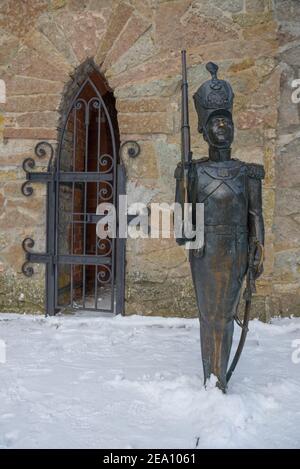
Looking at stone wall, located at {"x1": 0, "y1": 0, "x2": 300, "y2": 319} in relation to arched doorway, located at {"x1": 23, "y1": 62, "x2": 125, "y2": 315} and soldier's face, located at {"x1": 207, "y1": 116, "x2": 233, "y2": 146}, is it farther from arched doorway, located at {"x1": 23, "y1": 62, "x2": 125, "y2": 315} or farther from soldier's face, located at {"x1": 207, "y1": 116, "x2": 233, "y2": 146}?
soldier's face, located at {"x1": 207, "y1": 116, "x2": 233, "y2": 146}

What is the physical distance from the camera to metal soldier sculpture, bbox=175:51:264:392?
209 centimetres

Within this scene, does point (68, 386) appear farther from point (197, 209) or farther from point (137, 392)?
point (197, 209)

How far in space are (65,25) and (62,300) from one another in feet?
8.17

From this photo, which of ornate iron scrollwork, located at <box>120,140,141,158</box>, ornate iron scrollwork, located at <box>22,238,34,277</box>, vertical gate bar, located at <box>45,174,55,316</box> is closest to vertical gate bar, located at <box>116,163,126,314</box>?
ornate iron scrollwork, located at <box>120,140,141,158</box>

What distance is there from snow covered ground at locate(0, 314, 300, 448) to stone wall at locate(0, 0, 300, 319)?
58cm

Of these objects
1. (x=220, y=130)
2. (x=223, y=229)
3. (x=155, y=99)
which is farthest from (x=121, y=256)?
(x=220, y=130)

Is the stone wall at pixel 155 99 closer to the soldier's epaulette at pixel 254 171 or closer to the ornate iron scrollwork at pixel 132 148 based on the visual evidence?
the ornate iron scrollwork at pixel 132 148

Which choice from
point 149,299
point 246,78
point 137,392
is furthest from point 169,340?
point 246,78

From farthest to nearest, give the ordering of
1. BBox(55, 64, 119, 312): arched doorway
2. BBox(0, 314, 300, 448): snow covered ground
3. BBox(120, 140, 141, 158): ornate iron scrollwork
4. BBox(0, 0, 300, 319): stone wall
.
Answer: BBox(55, 64, 119, 312): arched doorway, BBox(120, 140, 141, 158): ornate iron scrollwork, BBox(0, 0, 300, 319): stone wall, BBox(0, 314, 300, 448): snow covered ground

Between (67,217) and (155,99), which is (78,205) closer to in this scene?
(67,217)

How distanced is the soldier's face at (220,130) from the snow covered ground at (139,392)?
1.21 metres

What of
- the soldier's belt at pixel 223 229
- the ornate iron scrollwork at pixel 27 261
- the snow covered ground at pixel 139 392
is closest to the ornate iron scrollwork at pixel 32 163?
the ornate iron scrollwork at pixel 27 261

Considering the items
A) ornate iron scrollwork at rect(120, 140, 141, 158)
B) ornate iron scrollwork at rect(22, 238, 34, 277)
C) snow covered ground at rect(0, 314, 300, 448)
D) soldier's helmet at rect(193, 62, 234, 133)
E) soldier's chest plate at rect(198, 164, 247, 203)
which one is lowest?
snow covered ground at rect(0, 314, 300, 448)

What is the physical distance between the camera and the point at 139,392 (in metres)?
2.26
